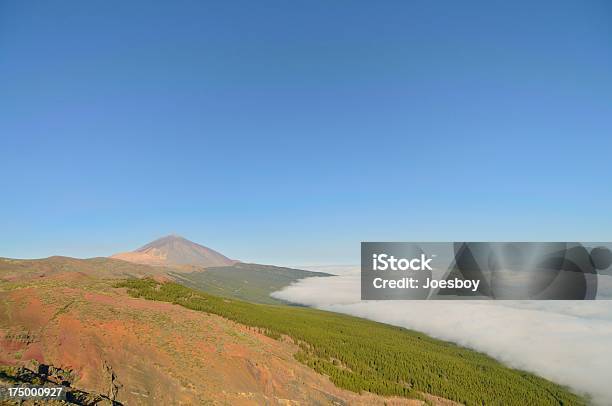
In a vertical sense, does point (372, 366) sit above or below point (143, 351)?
below

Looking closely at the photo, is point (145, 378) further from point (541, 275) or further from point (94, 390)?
point (541, 275)

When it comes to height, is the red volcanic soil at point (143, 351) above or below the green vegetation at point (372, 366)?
above

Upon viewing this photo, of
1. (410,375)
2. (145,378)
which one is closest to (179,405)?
(145,378)

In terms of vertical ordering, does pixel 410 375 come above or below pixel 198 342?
below

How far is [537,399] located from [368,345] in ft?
189

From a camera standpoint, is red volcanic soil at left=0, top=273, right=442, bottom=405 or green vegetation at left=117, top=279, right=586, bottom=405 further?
green vegetation at left=117, top=279, right=586, bottom=405

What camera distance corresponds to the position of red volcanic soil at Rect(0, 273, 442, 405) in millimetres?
28713

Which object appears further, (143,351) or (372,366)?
(372,366)

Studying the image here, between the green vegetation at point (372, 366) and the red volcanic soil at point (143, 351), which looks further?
the green vegetation at point (372, 366)

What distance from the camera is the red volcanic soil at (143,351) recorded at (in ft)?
94.2

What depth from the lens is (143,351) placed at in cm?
3325

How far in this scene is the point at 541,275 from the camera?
107812 mm

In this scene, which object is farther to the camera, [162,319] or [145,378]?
[162,319]

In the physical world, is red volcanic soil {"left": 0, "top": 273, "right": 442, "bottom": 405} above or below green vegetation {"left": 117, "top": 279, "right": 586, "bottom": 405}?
above
